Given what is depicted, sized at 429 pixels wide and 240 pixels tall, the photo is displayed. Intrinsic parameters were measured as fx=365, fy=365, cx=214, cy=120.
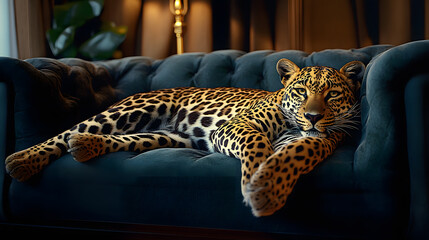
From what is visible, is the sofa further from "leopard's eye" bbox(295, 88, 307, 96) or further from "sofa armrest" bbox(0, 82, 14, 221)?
"leopard's eye" bbox(295, 88, 307, 96)

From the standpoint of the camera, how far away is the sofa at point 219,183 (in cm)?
97

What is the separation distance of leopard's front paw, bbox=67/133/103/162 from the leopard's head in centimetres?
68

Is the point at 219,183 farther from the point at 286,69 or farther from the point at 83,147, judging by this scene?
the point at 286,69

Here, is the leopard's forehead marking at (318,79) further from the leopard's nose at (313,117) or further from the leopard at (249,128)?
the leopard's nose at (313,117)

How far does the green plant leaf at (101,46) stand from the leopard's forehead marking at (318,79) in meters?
2.08

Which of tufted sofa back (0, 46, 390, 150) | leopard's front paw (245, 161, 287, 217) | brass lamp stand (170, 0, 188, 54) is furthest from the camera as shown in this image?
brass lamp stand (170, 0, 188, 54)

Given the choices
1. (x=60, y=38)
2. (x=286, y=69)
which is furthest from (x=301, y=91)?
(x=60, y=38)

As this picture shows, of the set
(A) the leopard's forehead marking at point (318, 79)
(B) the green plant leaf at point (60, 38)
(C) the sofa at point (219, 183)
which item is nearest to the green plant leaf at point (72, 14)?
(B) the green plant leaf at point (60, 38)

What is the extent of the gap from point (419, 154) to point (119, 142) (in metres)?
0.97

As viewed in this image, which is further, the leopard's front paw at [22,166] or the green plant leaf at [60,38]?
the green plant leaf at [60,38]

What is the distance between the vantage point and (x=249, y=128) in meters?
1.24

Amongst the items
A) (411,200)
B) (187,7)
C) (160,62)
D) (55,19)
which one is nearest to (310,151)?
(411,200)

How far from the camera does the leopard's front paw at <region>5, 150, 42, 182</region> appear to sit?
3.93 ft

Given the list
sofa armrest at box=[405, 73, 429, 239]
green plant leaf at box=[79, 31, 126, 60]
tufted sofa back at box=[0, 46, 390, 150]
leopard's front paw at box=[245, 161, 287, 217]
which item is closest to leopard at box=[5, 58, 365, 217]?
leopard's front paw at box=[245, 161, 287, 217]
